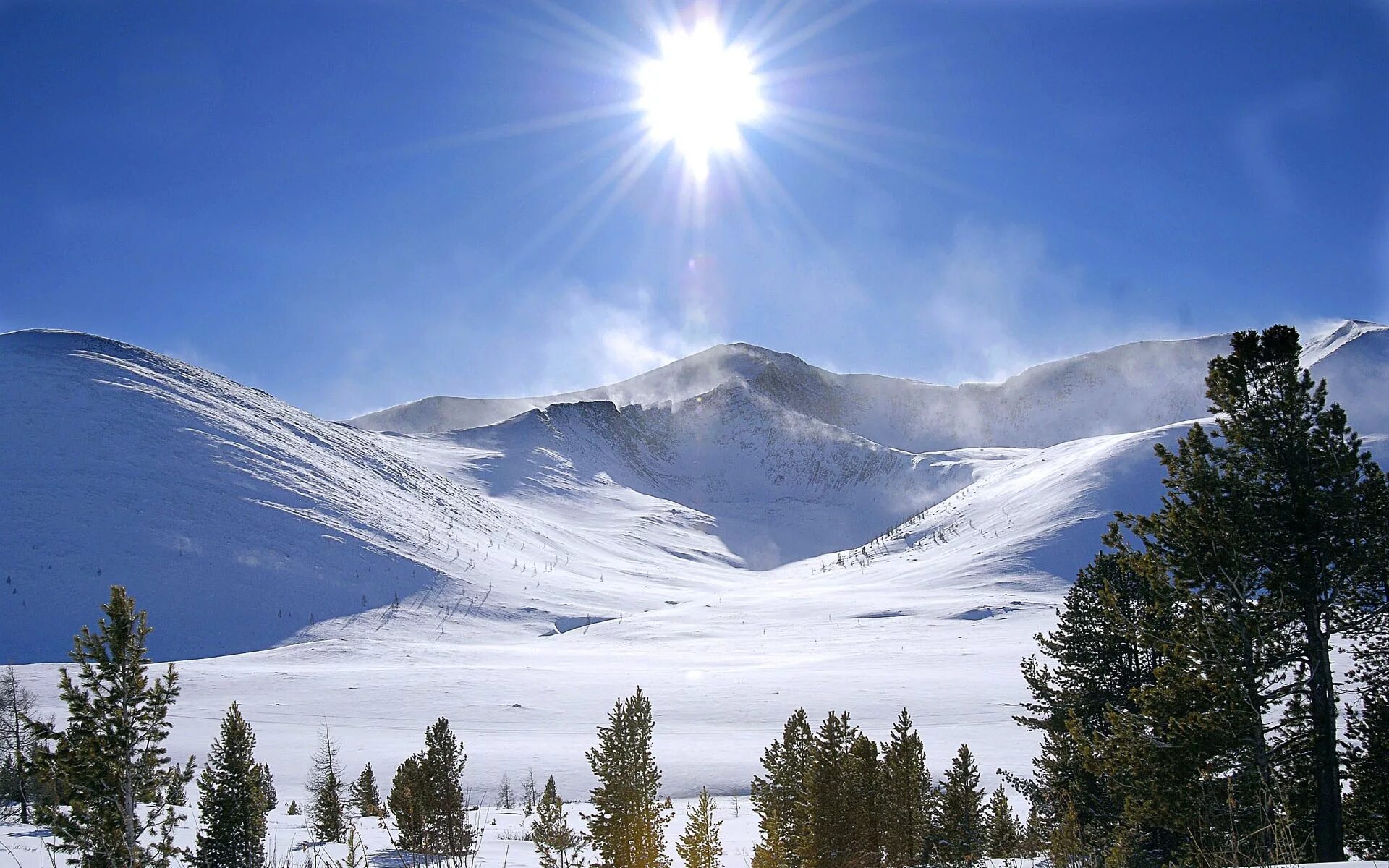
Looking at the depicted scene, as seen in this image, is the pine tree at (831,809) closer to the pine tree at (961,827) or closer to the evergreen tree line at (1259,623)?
the pine tree at (961,827)

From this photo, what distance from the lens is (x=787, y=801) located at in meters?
17.9

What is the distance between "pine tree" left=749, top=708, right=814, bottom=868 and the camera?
13797 millimetres

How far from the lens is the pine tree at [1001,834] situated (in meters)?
16.2

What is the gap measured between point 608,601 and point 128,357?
97.7 m

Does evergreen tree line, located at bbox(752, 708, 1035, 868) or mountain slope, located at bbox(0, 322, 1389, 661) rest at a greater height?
mountain slope, located at bbox(0, 322, 1389, 661)

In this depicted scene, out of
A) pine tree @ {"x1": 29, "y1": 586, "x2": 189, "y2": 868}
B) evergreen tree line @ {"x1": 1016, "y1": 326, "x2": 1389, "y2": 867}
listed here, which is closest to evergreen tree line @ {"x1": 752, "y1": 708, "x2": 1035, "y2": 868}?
evergreen tree line @ {"x1": 1016, "y1": 326, "x2": 1389, "y2": 867}

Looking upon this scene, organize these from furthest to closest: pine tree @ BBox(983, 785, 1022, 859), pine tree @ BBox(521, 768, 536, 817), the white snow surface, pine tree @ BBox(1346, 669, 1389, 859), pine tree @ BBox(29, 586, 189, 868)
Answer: the white snow surface → pine tree @ BBox(521, 768, 536, 817) → pine tree @ BBox(983, 785, 1022, 859) → pine tree @ BBox(29, 586, 189, 868) → pine tree @ BBox(1346, 669, 1389, 859)

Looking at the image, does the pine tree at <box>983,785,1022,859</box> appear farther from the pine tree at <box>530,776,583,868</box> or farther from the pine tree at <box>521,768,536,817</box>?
the pine tree at <box>521,768,536,817</box>

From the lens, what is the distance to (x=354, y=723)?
145 ft

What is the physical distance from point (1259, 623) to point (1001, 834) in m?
8.33

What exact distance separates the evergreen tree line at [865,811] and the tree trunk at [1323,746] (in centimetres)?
561

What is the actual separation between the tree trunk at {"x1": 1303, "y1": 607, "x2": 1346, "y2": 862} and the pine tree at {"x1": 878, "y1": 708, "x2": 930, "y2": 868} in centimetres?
682

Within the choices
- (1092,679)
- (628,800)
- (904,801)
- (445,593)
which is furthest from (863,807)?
(445,593)

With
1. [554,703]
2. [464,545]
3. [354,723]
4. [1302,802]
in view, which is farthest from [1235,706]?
[464,545]
